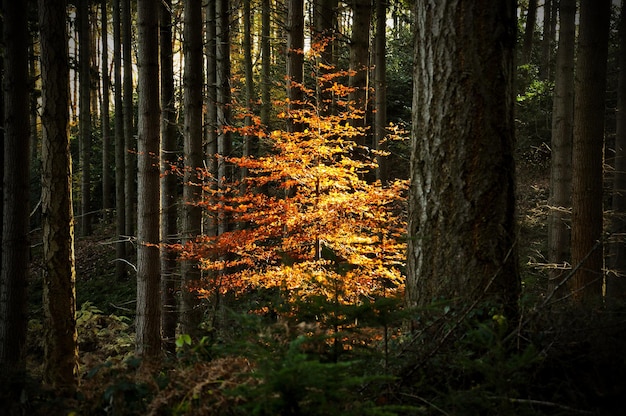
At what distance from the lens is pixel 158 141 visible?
7262 mm

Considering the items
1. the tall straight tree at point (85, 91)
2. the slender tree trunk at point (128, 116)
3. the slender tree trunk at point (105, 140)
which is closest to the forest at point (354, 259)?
the slender tree trunk at point (128, 116)

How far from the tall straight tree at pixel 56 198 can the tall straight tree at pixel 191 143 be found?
284 cm

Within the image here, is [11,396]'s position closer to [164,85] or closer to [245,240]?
[245,240]

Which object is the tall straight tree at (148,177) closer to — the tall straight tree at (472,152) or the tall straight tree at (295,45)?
the tall straight tree at (295,45)

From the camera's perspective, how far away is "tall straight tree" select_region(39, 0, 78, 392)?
5.19m

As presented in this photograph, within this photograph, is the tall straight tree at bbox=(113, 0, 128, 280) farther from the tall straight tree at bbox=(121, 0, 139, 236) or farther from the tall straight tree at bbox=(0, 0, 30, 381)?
the tall straight tree at bbox=(0, 0, 30, 381)

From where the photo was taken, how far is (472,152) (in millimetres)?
2820

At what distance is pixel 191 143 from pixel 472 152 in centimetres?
686

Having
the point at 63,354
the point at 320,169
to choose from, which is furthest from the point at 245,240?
the point at 63,354

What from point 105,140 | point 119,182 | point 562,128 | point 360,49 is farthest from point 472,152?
point 105,140

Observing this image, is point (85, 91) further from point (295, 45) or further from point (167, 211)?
point (295, 45)

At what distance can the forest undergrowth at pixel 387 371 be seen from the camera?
1794 millimetres

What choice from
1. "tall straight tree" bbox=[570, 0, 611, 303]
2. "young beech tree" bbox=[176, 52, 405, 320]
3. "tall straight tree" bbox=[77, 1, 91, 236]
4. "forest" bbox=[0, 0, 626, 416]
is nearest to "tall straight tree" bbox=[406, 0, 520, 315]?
"forest" bbox=[0, 0, 626, 416]

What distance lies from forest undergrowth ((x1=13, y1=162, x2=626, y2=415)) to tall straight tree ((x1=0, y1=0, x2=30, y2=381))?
4.66 metres
